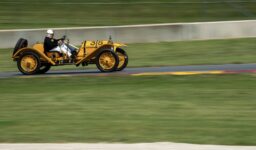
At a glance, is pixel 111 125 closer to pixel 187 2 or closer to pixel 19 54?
pixel 19 54

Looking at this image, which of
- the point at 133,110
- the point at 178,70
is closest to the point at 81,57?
the point at 178,70

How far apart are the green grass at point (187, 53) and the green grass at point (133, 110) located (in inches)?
177

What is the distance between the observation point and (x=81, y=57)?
17812 mm

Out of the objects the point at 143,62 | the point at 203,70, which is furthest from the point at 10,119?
the point at 143,62

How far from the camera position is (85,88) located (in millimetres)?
13633

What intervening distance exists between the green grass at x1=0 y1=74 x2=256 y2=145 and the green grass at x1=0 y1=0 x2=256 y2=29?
12.6m

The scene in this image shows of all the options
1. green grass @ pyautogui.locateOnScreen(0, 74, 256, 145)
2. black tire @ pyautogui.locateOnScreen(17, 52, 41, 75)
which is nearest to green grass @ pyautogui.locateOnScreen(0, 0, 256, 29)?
black tire @ pyautogui.locateOnScreen(17, 52, 41, 75)

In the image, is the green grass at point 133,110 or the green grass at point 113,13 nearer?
the green grass at point 133,110

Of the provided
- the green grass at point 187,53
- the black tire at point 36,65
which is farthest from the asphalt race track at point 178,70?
the green grass at point 187,53

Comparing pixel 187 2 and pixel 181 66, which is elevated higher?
pixel 187 2

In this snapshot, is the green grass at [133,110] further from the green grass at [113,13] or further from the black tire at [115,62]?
the green grass at [113,13]

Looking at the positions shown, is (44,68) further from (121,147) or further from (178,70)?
(121,147)

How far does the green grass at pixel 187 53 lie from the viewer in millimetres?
19484

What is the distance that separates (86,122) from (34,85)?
243 inches
